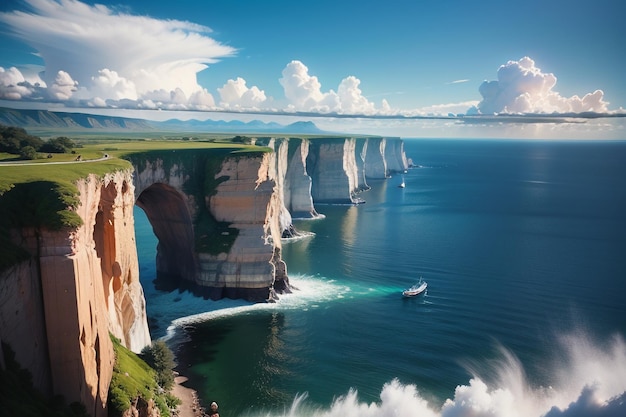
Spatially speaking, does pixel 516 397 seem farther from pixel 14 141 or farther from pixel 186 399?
pixel 14 141

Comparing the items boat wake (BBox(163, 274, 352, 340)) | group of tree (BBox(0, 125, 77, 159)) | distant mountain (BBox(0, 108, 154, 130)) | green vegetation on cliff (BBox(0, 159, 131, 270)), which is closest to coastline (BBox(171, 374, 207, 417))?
boat wake (BBox(163, 274, 352, 340))

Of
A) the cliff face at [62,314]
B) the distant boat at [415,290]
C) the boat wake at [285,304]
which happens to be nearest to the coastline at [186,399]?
the cliff face at [62,314]

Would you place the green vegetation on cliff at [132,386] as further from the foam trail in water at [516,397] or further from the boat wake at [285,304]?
the boat wake at [285,304]

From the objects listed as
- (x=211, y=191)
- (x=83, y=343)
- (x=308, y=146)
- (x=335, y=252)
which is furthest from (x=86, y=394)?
(x=308, y=146)

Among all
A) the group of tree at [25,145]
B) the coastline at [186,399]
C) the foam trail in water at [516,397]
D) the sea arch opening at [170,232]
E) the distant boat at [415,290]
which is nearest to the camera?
the foam trail in water at [516,397]

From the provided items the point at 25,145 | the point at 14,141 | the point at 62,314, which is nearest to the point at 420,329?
the point at 62,314

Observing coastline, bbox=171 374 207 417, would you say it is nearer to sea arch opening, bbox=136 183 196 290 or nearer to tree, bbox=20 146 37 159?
sea arch opening, bbox=136 183 196 290
